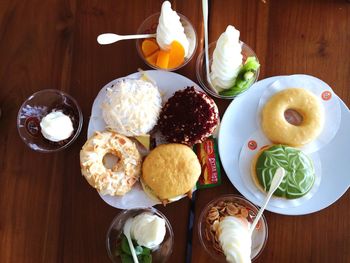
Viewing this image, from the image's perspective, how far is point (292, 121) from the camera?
46.6 inches

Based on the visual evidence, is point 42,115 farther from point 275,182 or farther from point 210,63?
point 275,182

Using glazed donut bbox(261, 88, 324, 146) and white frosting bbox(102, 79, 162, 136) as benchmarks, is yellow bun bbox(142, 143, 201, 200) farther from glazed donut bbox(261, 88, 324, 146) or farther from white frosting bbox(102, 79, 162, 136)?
glazed donut bbox(261, 88, 324, 146)

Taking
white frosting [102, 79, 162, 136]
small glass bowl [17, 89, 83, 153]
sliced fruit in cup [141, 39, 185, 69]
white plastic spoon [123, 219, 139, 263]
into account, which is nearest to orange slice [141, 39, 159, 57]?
sliced fruit in cup [141, 39, 185, 69]

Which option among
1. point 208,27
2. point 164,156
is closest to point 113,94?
point 164,156

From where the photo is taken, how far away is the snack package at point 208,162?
1.13 metres

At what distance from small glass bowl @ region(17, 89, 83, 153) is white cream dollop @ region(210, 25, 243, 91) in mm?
418

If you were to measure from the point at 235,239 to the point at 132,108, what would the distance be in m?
0.44

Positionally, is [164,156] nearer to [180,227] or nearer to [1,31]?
[180,227]

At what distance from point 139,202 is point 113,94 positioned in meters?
0.31

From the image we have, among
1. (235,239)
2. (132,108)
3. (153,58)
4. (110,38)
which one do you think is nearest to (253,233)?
(235,239)

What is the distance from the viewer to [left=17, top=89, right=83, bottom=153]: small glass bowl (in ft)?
3.87

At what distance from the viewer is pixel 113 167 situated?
1.13 metres

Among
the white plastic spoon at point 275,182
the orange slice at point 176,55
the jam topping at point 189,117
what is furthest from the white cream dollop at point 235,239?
the orange slice at point 176,55

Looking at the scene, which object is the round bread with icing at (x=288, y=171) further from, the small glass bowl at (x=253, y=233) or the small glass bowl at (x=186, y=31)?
the small glass bowl at (x=186, y=31)
